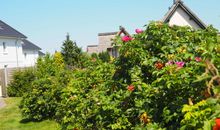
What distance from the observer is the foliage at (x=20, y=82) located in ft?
77.7

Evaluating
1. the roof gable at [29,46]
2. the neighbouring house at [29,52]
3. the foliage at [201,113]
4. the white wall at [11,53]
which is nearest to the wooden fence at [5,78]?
the white wall at [11,53]

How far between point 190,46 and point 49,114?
835cm

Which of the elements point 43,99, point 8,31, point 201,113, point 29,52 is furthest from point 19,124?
point 29,52

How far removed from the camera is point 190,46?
201 inches

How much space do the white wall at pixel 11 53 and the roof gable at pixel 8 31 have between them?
50cm

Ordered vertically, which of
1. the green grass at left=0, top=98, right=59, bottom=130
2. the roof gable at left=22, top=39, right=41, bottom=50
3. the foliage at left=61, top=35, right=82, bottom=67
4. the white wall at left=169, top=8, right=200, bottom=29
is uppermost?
the roof gable at left=22, top=39, right=41, bottom=50

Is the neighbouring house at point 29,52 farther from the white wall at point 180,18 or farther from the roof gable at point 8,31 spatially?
the white wall at point 180,18

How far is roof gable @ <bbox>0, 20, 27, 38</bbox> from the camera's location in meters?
42.2

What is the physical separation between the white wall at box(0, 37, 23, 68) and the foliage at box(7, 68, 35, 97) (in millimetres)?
16789

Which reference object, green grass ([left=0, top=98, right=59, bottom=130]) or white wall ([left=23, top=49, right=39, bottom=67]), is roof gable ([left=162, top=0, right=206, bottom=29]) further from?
white wall ([left=23, top=49, right=39, bottom=67])

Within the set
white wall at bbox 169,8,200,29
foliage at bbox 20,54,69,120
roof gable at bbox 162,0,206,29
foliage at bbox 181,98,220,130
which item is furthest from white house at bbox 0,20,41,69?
foliage at bbox 181,98,220,130

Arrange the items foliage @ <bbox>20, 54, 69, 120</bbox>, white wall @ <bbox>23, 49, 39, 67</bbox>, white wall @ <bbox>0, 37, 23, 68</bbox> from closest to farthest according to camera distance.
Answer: foliage @ <bbox>20, 54, 69, 120</bbox>, white wall @ <bbox>0, 37, 23, 68</bbox>, white wall @ <bbox>23, 49, 39, 67</bbox>

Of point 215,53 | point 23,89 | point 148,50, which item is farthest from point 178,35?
point 23,89

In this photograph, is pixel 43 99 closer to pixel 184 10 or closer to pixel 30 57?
pixel 184 10
